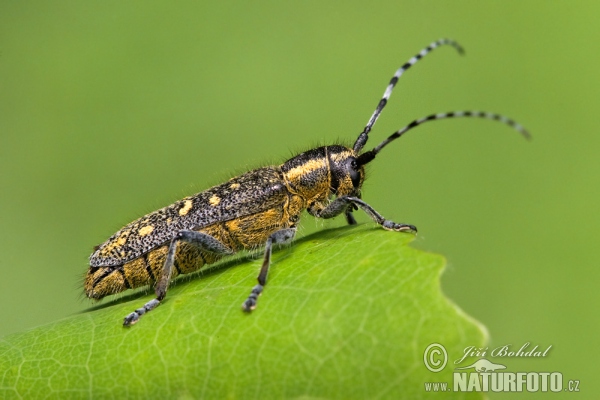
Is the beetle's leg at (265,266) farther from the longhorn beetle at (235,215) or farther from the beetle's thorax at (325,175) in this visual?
the beetle's thorax at (325,175)

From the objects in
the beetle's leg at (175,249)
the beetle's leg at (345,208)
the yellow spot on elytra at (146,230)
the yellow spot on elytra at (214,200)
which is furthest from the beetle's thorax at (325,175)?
the yellow spot on elytra at (146,230)

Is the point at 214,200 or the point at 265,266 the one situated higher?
the point at 214,200

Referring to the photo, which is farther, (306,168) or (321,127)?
(321,127)

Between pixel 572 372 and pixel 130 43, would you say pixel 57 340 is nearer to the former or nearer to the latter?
pixel 572 372

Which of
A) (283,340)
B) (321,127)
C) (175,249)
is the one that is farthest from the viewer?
(321,127)

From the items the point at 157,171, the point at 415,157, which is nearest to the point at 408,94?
the point at 415,157

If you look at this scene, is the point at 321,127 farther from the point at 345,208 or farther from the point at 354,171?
the point at 345,208

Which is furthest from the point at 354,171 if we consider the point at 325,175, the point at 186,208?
the point at 186,208
